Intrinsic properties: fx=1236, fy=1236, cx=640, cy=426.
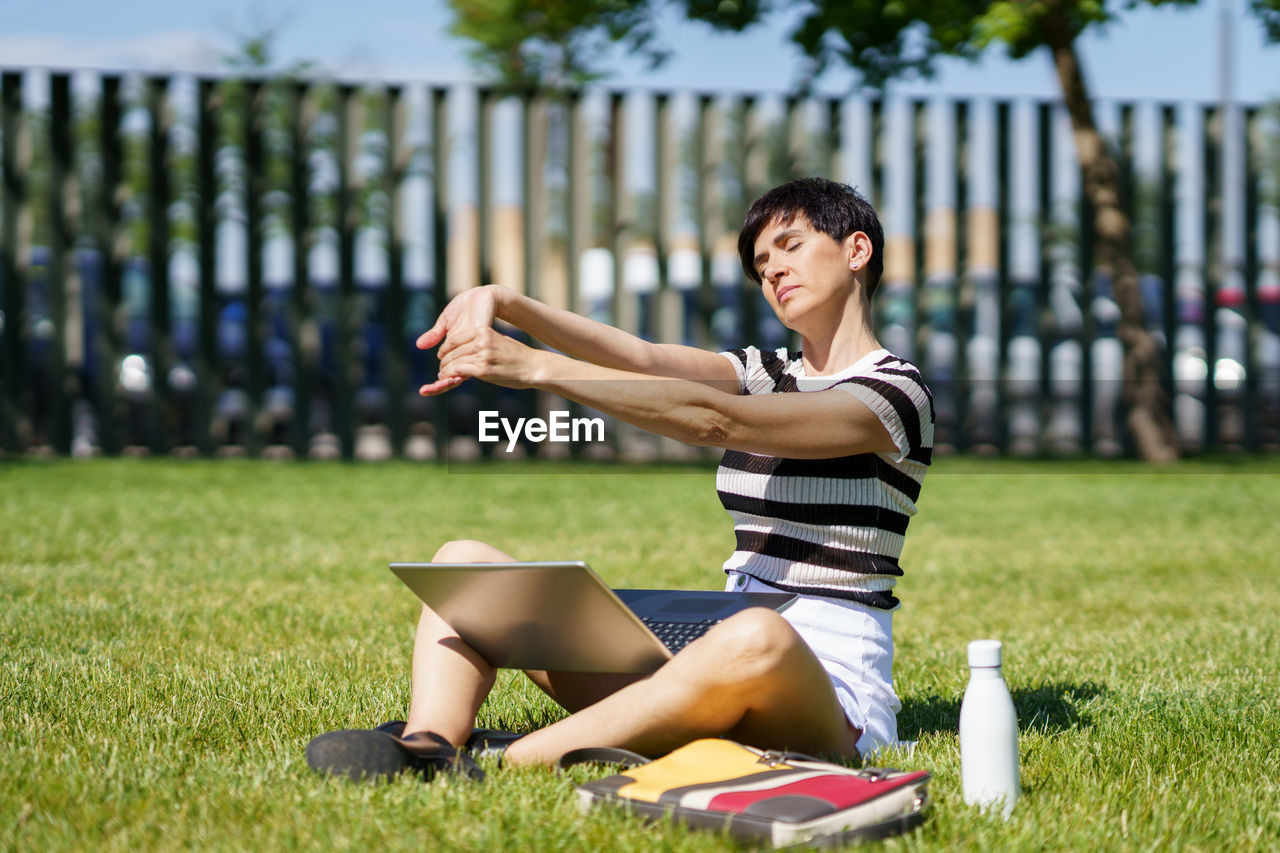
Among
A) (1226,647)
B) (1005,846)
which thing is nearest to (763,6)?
(1226,647)

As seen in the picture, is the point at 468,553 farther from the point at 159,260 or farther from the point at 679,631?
the point at 159,260

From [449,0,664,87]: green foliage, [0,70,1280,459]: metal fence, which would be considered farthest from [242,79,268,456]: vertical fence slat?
[449,0,664,87]: green foliage

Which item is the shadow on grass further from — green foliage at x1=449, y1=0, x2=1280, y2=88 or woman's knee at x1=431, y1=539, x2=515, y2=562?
green foliage at x1=449, y1=0, x2=1280, y2=88

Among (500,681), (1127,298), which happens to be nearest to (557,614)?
(500,681)

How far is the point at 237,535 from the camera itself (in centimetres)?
726

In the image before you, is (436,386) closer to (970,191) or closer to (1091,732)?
(1091,732)

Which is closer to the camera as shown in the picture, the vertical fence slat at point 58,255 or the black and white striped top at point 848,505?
the black and white striped top at point 848,505

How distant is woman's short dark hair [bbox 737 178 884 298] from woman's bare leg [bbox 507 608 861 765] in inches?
37.9

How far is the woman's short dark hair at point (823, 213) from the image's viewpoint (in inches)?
114

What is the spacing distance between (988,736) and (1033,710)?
1234mm

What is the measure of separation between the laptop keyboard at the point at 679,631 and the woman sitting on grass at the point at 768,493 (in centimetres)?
12

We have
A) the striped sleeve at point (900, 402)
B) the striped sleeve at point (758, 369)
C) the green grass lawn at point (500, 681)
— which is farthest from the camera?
the striped sleeve at point (758, 369)

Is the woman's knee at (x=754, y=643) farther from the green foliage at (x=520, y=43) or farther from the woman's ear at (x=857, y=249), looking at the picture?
the green foliage at (x=520, y=43)

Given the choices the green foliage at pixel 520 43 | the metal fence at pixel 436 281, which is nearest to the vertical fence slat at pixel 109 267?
the metal fence at pixel 436 281
